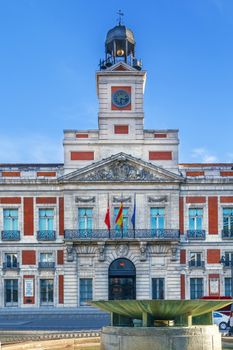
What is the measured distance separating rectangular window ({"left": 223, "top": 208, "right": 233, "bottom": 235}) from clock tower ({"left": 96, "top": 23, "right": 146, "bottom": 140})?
8433mm

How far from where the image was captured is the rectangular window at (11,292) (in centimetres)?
5088

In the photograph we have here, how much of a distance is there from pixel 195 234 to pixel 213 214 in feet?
6.61

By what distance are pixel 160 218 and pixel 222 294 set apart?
23.5 feet

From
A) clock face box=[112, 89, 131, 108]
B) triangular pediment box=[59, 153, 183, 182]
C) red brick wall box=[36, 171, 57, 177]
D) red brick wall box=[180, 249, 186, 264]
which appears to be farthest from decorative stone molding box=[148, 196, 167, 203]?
clock face box=[112, 89, 131, 108]

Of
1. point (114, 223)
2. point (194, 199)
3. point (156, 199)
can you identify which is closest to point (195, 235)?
point (194, 199)

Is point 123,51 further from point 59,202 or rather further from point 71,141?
point 59,202

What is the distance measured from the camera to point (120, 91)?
53.0 m

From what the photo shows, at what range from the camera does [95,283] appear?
166 ft

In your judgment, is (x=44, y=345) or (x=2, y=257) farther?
(x=2, y=257)

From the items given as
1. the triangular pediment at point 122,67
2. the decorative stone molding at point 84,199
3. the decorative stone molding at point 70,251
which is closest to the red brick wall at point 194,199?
the decorative stone molding at point 84,199

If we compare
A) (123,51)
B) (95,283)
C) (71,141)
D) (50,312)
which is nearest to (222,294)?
(95,283)

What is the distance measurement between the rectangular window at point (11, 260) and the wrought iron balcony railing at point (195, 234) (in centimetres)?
1279

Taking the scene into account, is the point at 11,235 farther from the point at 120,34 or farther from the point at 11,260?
the point at 120,34

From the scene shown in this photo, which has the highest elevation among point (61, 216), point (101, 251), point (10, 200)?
point (10, 200)
